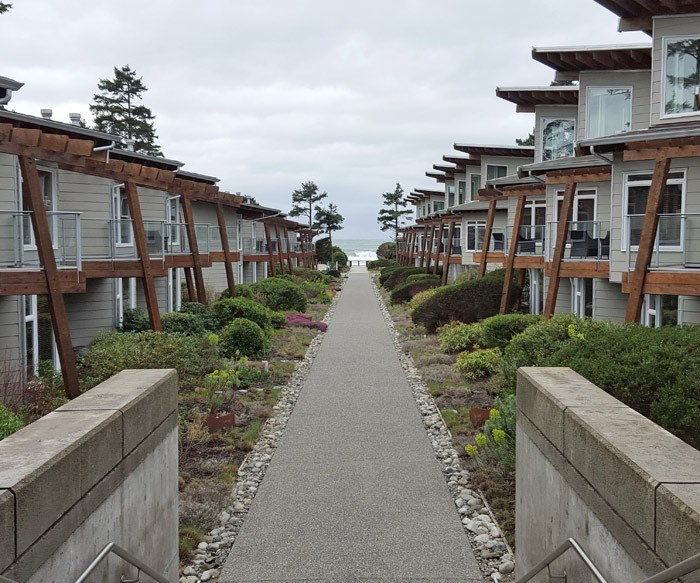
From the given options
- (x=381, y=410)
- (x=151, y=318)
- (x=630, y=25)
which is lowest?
(x=381, y=410)

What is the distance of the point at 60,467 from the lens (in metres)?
4.49

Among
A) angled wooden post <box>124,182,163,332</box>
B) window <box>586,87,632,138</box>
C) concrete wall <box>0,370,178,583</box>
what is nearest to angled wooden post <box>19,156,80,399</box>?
angled wooden post <box>124,182,163,332</box>

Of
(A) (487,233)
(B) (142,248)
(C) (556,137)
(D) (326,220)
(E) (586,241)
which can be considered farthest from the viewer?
(D) (326,220)

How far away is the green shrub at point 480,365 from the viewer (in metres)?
18.1

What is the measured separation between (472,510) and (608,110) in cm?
1734

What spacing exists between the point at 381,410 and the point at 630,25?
11557 mm

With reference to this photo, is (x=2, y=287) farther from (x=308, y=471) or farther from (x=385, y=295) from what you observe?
(x=385, y=295)

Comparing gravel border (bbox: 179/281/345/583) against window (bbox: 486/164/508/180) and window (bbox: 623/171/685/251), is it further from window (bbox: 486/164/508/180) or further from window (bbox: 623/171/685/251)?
window (bbox: 486/164/508/180)

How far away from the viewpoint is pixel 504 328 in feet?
66.2

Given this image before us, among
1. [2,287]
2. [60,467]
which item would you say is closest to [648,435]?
[60,467]

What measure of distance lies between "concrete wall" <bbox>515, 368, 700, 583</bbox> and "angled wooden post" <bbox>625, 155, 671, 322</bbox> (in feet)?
26.2

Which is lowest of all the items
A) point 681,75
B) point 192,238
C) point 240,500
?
point 240,500

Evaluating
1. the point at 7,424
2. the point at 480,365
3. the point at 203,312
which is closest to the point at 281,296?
the point at 203,312

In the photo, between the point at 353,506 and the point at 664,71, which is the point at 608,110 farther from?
the point at 353,506
